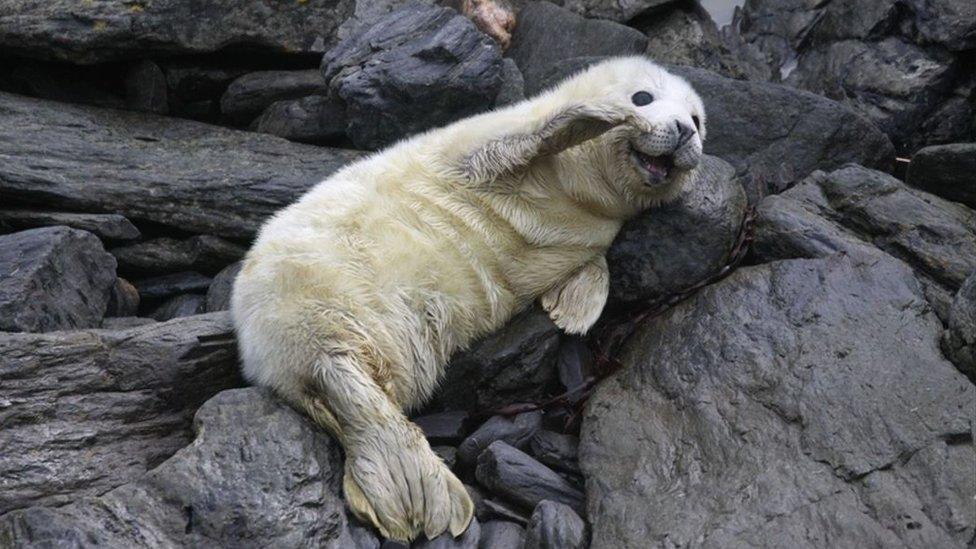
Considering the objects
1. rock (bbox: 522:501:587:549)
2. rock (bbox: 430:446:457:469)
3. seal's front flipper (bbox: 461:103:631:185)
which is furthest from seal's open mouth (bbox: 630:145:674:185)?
rock (bbox: 522:501:587:549)

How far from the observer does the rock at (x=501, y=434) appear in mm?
5305

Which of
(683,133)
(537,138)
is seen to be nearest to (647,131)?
(683,133)

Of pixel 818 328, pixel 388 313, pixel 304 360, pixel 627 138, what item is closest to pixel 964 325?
pixel 818 328

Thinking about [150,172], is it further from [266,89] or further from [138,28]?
[266,89]

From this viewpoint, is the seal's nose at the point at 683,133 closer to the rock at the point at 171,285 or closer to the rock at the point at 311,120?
the rock at the point at 311,120

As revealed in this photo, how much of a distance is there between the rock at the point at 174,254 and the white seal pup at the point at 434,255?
1.26m

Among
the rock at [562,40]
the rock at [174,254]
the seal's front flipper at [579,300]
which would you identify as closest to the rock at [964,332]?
the seal's front flipper at [579,300]

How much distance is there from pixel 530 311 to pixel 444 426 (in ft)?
2.55

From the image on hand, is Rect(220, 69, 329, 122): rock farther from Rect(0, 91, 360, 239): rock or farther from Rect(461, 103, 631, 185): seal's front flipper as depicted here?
Rect(461, 103, 631, 185): seal's front flipper

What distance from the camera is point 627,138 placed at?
567 cm

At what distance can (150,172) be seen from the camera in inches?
269

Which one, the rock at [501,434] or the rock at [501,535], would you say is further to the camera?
the rock at [501,434]

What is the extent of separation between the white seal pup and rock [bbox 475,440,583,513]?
0.28 meters

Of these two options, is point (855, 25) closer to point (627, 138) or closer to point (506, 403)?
point (627, 138)
